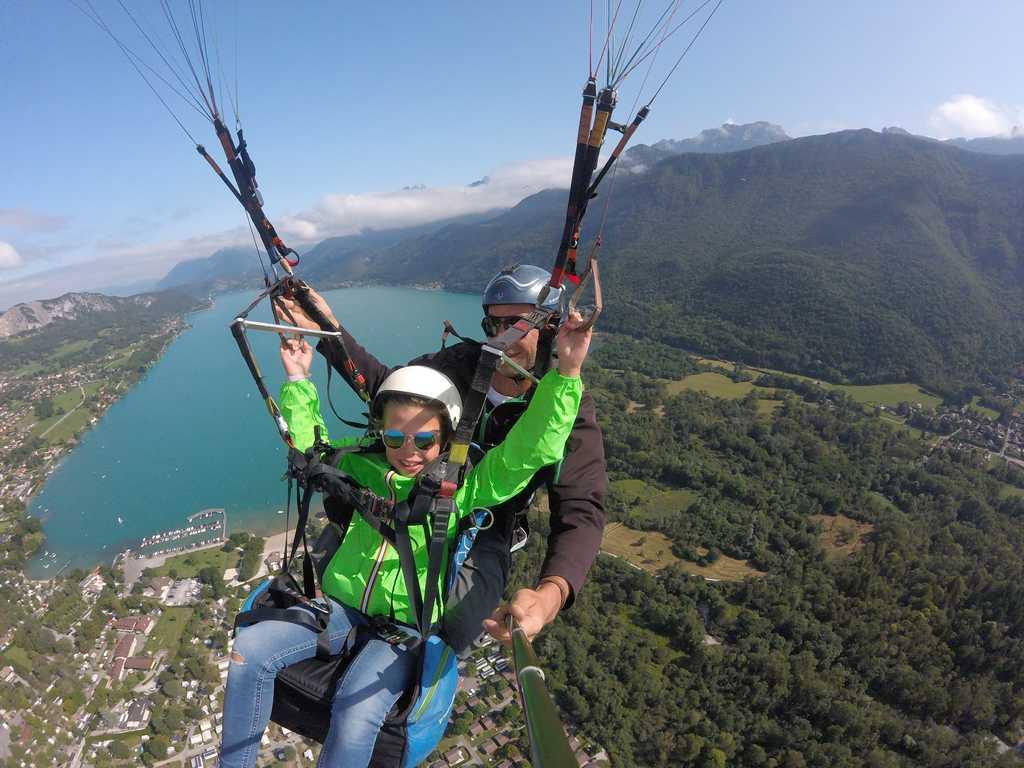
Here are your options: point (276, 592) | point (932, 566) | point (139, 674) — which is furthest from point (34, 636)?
point (932, 566)

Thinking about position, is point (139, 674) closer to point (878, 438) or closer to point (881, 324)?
point (878, 438)

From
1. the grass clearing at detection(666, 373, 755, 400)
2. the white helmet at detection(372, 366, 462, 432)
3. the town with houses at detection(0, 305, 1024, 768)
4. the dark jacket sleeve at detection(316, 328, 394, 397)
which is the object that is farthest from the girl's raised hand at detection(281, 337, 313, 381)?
the grass clearing at detection(666, 373, 755, 400)

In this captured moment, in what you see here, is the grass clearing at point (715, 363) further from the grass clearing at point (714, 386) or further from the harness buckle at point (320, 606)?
the harness buckle at point (320, 606)

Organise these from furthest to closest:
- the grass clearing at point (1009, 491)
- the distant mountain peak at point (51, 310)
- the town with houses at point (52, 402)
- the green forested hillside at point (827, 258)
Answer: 1. the distant mountain peak at point (51, 310)
2. the green forested hillside at point (827, 258)
3. the town with houses at point (52, 402)
4. the grass clearing at point (1009, 491)

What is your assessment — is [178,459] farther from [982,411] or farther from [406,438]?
[982,411]

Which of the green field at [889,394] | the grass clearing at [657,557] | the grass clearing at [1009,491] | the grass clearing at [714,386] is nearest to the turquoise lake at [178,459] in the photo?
the grass clearing at [657,557]

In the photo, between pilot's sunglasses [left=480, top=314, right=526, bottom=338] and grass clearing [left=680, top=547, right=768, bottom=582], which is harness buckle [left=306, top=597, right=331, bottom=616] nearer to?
pilot's sunglasses [left=480, top=314, right=526, bottom=338]
